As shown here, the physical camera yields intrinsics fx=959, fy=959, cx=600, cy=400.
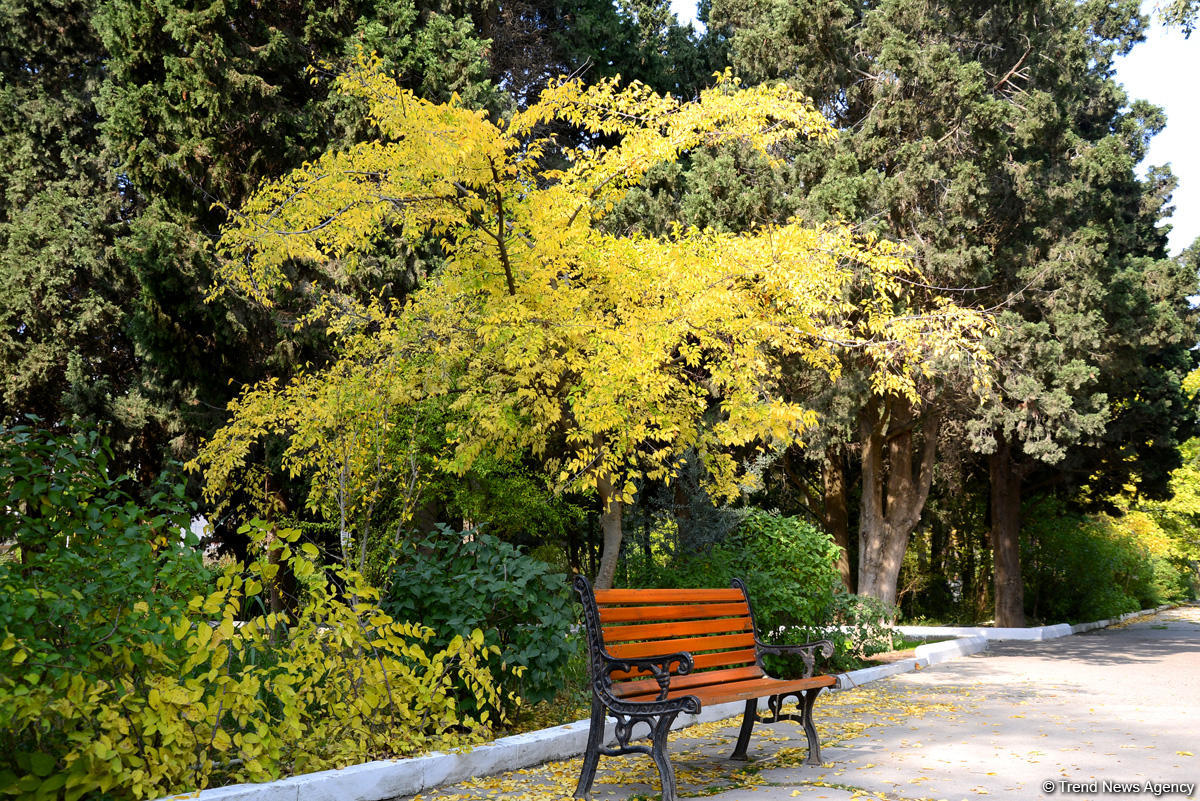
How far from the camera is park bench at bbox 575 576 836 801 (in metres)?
4.64

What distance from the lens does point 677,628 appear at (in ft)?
18.3

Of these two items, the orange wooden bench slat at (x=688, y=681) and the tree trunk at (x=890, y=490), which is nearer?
the orange wooden bench slat at (x=688, y=681)

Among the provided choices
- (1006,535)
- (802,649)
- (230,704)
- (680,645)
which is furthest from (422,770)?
(1006,535)

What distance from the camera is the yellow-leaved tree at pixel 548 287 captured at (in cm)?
774

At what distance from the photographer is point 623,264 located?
8.31m

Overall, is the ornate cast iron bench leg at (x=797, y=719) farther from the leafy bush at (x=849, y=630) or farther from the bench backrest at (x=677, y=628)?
the leafy bush at (x=849, y=630)

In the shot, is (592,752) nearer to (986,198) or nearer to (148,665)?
(148,665)

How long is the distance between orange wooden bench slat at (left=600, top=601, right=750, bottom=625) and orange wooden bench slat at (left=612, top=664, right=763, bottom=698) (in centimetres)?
33

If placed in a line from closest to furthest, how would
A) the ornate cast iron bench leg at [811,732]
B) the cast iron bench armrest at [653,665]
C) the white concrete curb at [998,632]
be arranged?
the cast iron bench armrest at [653,665], the ornate cast iron bench leg at [811,732], the white concrete curb at [998,632]

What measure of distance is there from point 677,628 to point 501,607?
1.25 m

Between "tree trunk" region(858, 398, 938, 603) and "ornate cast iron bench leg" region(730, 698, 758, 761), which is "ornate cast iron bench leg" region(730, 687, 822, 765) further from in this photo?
"tree trunk" region(858, 398, 938, 603)

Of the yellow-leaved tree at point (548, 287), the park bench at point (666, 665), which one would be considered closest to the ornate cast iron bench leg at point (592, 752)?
the park bench at point (666, 665)

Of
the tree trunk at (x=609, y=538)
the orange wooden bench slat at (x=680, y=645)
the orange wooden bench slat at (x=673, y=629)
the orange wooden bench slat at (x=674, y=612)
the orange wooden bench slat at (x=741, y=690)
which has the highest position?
the tree trunk at (x=609, y=538)

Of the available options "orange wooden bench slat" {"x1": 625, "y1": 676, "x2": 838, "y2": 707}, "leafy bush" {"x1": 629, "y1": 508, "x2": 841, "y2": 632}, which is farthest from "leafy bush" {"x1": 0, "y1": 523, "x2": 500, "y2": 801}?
"leafy bush" {"x1": 629, "y1": 508, "x2": 841, "y2": 632}
